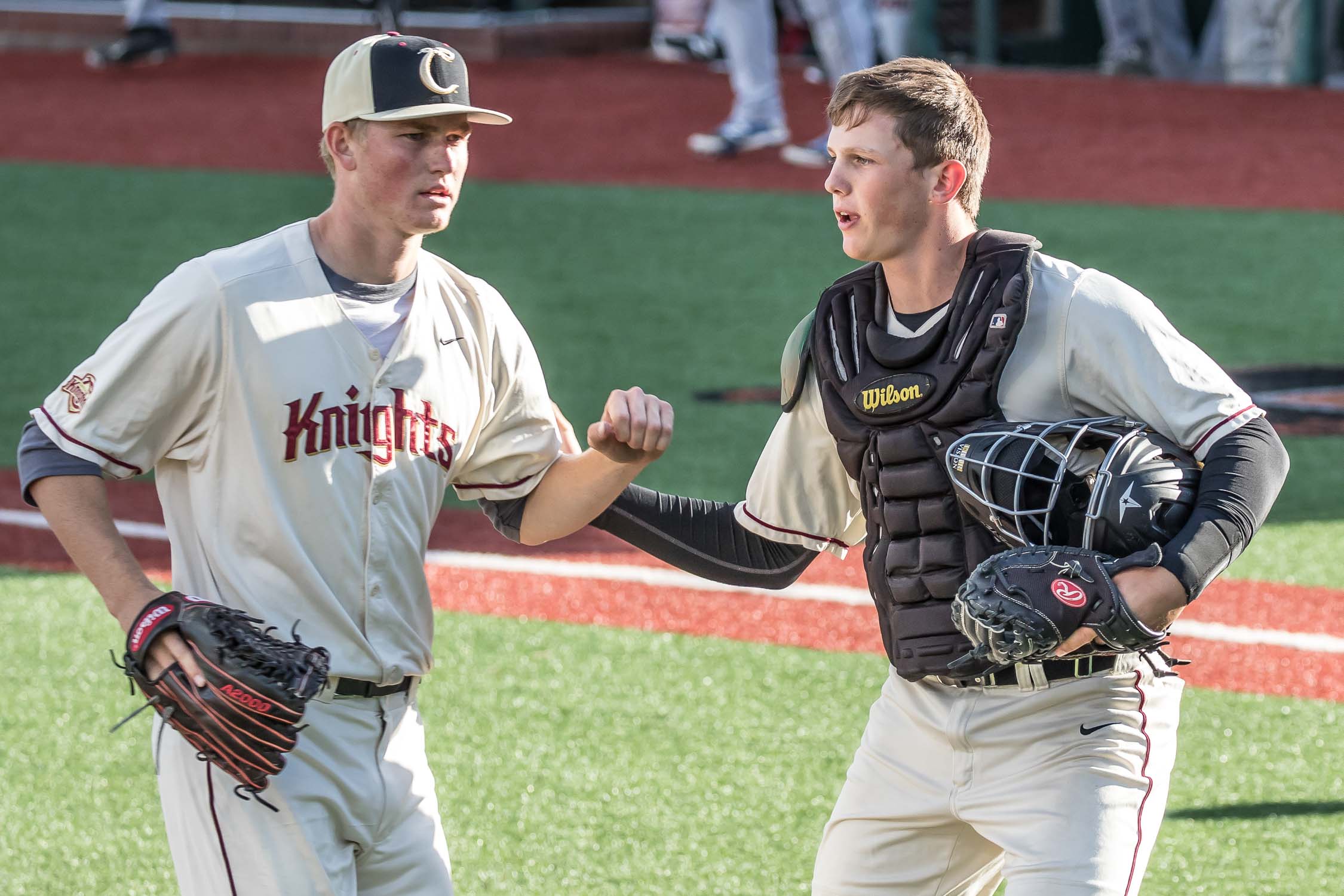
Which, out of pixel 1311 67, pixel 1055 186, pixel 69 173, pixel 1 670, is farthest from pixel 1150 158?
pixel 1 670

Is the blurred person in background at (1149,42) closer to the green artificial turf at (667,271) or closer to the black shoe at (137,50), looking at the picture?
the green artificial turf at (667,271)

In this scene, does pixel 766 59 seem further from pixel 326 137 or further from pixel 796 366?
pixel 326 137

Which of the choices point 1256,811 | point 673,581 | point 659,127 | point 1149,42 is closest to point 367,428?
point 1256,811

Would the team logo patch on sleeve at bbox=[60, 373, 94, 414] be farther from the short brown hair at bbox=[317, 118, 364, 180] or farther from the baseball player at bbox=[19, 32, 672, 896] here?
the short brown hair at bbox=[317, 118, 364, 180]

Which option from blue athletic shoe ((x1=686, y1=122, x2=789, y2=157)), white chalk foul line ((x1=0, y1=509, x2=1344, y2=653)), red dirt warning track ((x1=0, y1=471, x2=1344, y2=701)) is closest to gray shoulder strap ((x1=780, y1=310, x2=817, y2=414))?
red dirt warning track ((x1=0, y1=471, x2=1344, y2=701))

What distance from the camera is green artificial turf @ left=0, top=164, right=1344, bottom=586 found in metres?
8.77

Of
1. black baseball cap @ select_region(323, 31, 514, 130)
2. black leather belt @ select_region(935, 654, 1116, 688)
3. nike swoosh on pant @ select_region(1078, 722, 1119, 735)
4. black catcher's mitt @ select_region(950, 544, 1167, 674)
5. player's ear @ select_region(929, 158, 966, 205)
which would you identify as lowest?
nike swoosh on pant @ select_region(1078, 722, 1119, 735)

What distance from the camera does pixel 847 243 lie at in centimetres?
329

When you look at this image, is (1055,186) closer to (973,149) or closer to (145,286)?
(145,286)

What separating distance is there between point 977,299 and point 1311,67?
43.8 feet

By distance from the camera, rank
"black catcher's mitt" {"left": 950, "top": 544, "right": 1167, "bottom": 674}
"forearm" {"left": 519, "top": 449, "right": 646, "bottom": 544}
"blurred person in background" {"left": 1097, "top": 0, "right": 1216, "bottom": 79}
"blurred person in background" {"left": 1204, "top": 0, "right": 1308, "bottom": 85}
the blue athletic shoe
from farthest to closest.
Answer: "blurred person in background" {"left": 1097, "top": 0, "right": 1216, "bottom": 79} → "blurred person in background" {"left": 1204, "top": 0, "right": 1308, "bottom": 85} → the blue athletic shoe → "forearm" {"left": 519, "top": 449, "right": 646, "bottom": 544} → "black catcher's mitt" {"left": 950, "top": 544, "right": 1167, "bottom": 674}

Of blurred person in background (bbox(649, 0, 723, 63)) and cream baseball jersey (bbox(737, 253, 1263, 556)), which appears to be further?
blurred person in background (bbox(649, 0, 723, 63))

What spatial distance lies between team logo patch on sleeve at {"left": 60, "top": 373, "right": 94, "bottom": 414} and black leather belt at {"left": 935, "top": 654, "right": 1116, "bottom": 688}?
1588 millimetres

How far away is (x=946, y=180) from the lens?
131 inches
